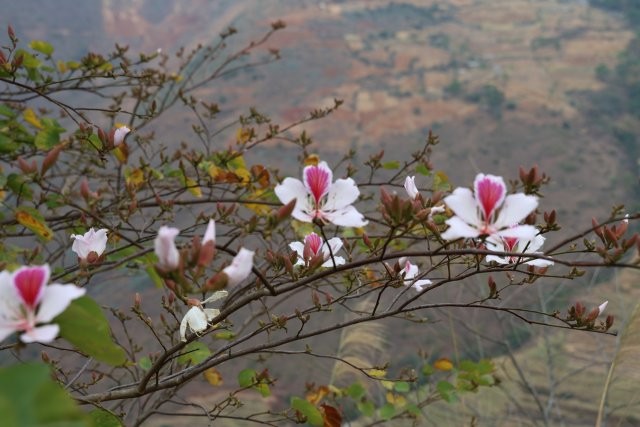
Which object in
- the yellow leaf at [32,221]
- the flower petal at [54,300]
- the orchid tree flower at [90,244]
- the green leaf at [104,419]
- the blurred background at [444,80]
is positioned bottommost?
the blurred background at [444,80]

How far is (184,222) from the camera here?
37.5 feet

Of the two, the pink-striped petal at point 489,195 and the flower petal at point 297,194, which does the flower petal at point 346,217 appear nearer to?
the flower petal at point 297,194

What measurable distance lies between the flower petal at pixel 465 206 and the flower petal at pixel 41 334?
1.32 ft

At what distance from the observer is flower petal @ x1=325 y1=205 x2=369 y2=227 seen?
647 millimetres

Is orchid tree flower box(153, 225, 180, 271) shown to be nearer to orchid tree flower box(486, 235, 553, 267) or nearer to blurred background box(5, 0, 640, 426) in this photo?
orchid tree flower box(486, 235, 553, 267)

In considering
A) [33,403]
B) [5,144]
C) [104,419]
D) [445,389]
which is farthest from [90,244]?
[445,389]

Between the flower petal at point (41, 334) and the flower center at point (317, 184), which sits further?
the flower center at point (317, 184)

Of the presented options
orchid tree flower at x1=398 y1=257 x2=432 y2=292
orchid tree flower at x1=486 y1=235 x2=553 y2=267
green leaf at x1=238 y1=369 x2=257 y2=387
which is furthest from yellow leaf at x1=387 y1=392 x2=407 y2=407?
orchid tree flower at x1=486 y1=235 x2=553 y2=267

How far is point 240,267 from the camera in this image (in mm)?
571

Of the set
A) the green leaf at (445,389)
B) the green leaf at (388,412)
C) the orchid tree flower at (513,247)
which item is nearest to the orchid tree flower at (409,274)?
the orchid tree flower at (513,247)

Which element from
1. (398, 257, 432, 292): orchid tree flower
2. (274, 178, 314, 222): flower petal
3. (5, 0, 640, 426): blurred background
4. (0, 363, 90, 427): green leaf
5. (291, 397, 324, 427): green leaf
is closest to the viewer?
(0, 363, 90, 427): green leaf

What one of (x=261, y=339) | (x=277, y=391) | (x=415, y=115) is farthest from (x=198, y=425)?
(x=415, y=115)

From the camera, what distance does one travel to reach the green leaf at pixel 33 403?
325 millimetres

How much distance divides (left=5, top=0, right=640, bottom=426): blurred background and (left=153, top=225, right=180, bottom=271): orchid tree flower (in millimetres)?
7803
